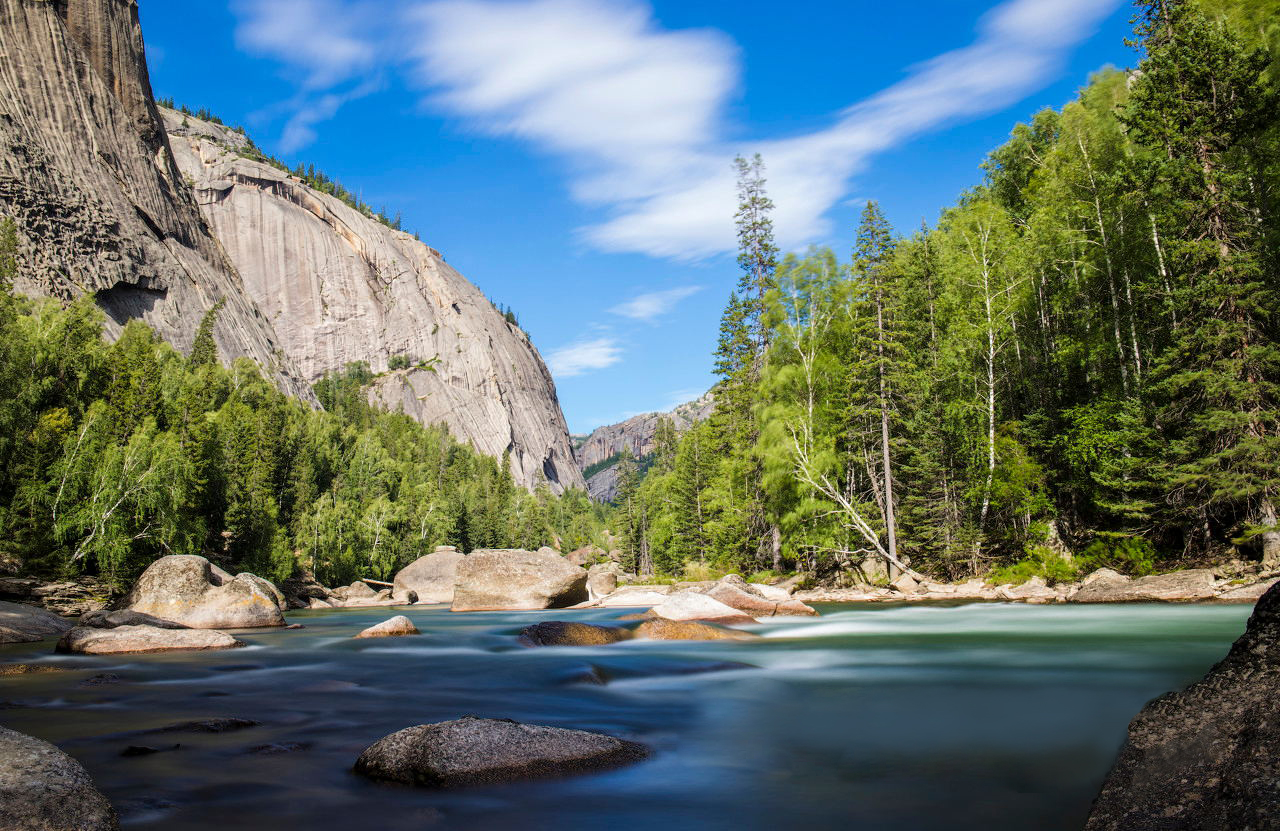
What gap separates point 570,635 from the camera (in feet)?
43.6

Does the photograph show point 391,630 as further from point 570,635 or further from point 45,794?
point 45,794

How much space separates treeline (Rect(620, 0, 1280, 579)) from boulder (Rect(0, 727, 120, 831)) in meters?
20.8

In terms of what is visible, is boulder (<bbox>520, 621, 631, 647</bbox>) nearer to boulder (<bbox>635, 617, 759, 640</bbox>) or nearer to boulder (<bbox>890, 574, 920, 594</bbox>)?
boulder (<bbox>635, 617, 759, 640</bbox>)

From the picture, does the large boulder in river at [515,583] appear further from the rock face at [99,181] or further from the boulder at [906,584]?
the rock face at [99,181]

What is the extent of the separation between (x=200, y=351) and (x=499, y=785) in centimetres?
7191

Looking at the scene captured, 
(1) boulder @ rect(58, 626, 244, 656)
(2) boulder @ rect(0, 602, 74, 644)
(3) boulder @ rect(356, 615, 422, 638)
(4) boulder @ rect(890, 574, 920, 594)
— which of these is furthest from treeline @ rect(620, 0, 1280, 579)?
(2) boulder @ rect(0, 602, 74, 644)

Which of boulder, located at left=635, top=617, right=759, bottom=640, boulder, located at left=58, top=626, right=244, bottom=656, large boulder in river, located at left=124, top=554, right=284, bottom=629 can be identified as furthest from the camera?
large boulder in river, located at left=124, top=554, right=284, bottom=629

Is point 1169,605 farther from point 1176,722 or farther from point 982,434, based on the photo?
point 1176,722

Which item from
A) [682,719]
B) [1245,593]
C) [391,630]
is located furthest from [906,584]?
[682,719]

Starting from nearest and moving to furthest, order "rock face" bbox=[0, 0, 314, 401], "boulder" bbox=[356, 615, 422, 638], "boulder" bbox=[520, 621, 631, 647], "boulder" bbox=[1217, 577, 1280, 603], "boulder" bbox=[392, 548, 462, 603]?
"boulder" bbox=[520, 621, 631, 647], "boulder" bbox=[1217, 577, 1280, 603], "boulder" bbox=[356, 615, 422, 638], "boulder" bbox=[392, 548, 462, 603], "rock face" bbox=[0, 0, 314, 401]

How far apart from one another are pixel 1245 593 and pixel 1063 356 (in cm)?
1087

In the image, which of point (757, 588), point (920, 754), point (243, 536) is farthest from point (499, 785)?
point (243, 536)

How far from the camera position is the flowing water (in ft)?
14.3

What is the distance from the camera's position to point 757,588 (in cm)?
2541
